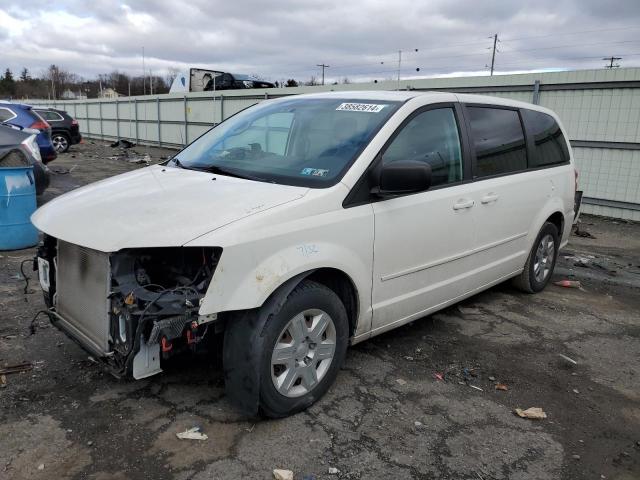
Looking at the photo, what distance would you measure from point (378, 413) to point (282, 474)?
0.80 metres

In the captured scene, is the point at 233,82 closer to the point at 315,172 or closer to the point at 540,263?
the point at 540,263

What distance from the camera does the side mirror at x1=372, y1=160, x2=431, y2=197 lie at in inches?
123

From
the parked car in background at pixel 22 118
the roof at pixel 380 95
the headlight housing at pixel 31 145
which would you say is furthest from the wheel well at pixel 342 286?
the parked car in background at pixel 22 118

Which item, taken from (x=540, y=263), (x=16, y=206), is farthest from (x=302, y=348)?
(x=16, y=206)

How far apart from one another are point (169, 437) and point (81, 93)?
8579 centimetres

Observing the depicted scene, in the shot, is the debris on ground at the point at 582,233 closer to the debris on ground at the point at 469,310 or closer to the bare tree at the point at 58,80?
the debris on ground at the point at 469,310

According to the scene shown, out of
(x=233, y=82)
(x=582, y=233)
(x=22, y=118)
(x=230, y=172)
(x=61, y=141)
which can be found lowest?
(x=582, y=233)

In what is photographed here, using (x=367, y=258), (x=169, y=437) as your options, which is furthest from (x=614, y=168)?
(x=169, y=437)

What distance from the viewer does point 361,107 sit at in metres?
3.68

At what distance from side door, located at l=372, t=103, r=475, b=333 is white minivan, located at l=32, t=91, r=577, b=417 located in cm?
1

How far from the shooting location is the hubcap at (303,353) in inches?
114

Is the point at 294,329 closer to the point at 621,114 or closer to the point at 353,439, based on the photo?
the point at 353,439

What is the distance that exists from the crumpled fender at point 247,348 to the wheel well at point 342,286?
0.32 m

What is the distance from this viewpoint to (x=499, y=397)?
3416 millimetres
